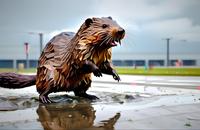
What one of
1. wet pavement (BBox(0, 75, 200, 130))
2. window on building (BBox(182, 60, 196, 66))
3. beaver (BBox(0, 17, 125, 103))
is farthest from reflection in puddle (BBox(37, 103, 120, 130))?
window on building (BBox(182, 60, 196, 66))

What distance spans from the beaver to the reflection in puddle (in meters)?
0.69

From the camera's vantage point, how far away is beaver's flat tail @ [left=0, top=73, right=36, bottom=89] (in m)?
9.27

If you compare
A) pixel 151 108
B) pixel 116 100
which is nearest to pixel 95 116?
pixel 151 108

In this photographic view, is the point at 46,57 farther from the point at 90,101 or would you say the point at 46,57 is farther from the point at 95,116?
the point at 95,116

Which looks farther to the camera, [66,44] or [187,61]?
[187,61]

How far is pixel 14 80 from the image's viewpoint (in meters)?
9.35

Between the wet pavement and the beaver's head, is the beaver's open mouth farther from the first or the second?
the wet pavement

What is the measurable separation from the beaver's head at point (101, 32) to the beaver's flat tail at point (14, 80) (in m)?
1.97

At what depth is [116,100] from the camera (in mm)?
9367

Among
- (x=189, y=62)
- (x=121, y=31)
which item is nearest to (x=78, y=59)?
(x=121, y=31)

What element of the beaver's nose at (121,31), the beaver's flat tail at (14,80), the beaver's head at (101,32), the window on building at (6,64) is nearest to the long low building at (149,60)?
the window on building at (6,64)

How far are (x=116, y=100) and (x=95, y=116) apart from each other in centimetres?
282

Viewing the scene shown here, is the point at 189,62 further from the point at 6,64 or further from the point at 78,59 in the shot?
the point at 78,59

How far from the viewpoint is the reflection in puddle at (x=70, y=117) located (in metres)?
5.61
